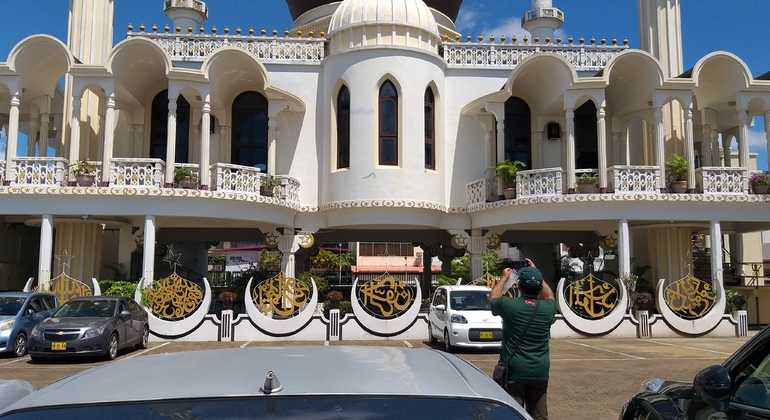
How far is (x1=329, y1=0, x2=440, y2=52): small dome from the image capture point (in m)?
22.8

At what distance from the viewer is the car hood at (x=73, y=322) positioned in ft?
47.6

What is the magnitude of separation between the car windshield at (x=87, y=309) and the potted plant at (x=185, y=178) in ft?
17.8

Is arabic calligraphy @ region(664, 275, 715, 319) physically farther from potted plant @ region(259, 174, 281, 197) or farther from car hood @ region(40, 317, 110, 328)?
car hood @ region(40, 317, 110, 328)

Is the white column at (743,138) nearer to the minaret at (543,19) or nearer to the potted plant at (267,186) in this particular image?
the minaret at (543,19)

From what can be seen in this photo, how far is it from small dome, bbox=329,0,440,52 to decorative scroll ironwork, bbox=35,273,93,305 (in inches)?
437

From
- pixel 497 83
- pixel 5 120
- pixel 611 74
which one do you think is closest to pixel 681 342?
pixel 611 74

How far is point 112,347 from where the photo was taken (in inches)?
582

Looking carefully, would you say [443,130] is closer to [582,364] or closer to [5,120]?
[582,364]

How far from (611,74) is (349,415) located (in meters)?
22.7

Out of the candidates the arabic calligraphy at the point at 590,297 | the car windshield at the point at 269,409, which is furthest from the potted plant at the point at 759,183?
the car windshield at the point at 269,409

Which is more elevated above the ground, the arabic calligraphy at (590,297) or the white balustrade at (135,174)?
the white balustrade at (135,174)

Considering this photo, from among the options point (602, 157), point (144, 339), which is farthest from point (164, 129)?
point (602, 157)

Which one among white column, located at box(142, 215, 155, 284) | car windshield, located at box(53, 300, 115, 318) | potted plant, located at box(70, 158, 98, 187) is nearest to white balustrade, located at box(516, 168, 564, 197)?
white column, located at box(142, 215, 155, 284)

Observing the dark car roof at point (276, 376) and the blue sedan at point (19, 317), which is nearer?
the dark car roof at point (276, 376)
